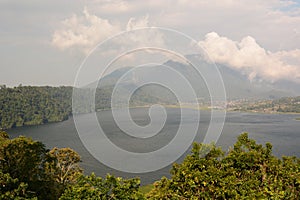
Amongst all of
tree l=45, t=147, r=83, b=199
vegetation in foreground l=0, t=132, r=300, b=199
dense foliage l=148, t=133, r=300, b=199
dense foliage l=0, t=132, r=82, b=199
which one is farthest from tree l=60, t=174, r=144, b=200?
tree l=45, t=147, r=83, b=199

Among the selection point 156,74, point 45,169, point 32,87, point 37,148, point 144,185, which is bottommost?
point 144,185

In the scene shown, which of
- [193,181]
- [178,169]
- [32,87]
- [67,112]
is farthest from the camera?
[32,87]

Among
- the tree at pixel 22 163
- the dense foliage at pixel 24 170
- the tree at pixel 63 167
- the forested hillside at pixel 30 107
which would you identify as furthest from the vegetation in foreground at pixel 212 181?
the forested hillside at pixel 30 107

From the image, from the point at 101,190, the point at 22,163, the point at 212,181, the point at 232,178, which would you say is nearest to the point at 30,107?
the point at 22,163

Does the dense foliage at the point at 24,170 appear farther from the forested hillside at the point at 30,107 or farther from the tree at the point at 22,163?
the forested hillside at the point at 30,107

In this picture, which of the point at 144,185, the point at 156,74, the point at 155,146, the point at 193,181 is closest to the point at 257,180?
the point at 193,181

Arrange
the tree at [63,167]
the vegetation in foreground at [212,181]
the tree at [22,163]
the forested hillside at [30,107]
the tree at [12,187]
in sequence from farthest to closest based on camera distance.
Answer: the forested hillside at [30,107] < the tree at [63,167] < the tree at [22,163] < the tree at [12,187] < the vegetation in foreground at [212,181]

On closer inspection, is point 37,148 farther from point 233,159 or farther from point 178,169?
point 233,159

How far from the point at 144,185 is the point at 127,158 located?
380 inches

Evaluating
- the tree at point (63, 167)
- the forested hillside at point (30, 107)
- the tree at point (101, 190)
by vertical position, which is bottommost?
the tree at point (63, 167)

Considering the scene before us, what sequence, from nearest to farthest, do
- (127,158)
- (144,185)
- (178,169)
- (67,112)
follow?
1. (178,169)
2. (144,185)
3. (127,158)
4. (67,112)

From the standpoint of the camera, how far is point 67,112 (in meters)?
106

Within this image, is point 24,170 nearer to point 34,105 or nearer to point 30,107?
point 30,107

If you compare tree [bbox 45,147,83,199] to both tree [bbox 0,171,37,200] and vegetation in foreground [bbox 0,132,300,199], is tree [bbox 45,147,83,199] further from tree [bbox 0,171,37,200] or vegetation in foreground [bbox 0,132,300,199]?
vegetation in foreground [bbox 0,132,300,199]
